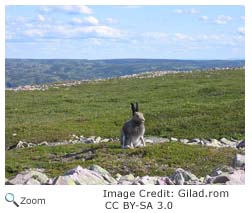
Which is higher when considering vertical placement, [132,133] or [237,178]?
[237,178]

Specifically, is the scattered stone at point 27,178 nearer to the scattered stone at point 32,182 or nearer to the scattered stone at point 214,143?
the scattered stone at point 32,182

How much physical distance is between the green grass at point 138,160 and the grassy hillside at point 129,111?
6.16m

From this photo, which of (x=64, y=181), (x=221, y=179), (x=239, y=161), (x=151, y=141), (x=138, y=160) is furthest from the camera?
(x=151, y=141)

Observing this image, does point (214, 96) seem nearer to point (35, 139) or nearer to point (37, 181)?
point (35, 139)

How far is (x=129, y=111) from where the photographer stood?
1565 inches

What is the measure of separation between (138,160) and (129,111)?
19.7 meters

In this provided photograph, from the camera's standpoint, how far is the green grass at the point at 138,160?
758 inches

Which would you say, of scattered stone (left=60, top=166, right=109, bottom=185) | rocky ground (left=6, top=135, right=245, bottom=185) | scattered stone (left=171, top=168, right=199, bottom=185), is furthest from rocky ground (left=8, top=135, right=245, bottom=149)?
scattered stone (left=60, top=166, right=109, bottom=185)
